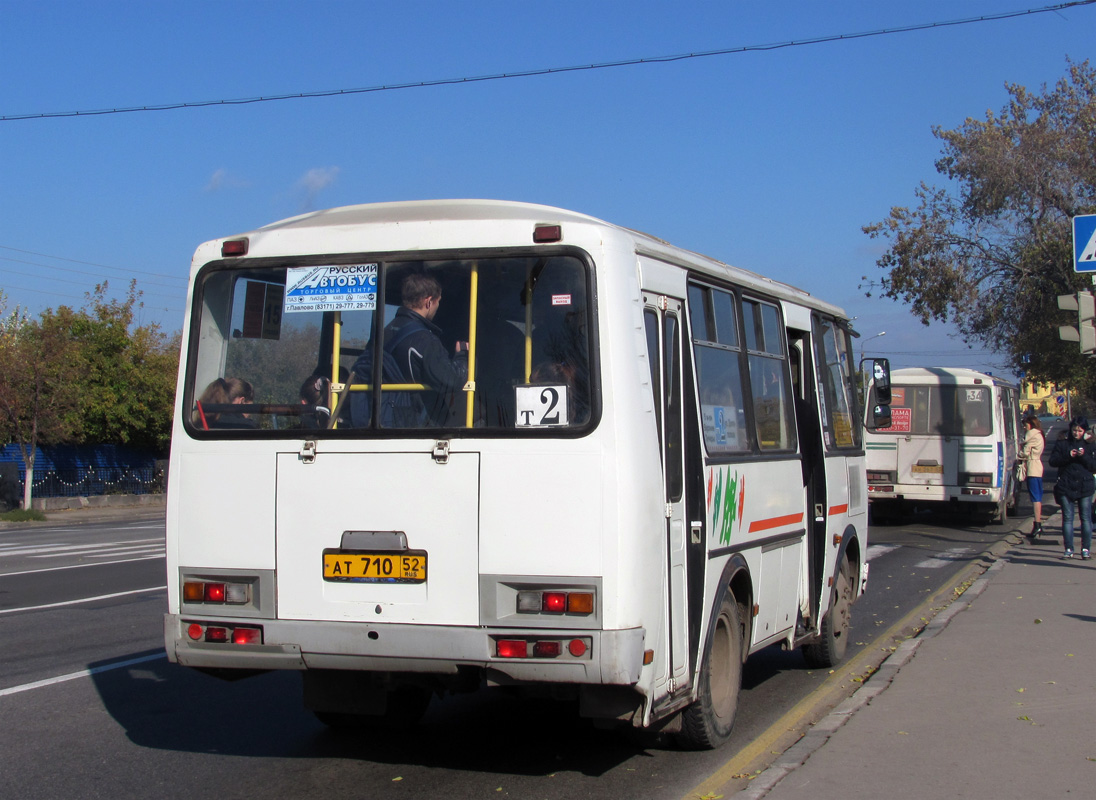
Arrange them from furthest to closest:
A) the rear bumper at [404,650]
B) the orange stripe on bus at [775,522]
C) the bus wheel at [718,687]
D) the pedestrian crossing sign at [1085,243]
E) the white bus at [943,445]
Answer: the white bus at [943,445] → the pedestrian crossing sign at [1085,243] → the orange stripe on bus at [775,522] → the bus wheel at [718,687] → the rear bumper at [404,650]

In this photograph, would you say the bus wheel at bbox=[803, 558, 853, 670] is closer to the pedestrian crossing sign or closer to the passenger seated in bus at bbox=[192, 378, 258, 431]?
the passenger seated in bus at bbox=[192, 378, 258, 431]

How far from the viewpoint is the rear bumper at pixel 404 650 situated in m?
4.89

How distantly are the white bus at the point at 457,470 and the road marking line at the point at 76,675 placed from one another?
301 centimetres

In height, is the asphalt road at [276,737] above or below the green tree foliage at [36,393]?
below

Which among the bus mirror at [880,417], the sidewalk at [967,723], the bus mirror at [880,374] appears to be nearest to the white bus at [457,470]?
the sidewalk at [967,723]

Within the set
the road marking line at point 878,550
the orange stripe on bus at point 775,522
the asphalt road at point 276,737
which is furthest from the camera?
the road marking line at point 878,550

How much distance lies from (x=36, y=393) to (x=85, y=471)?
6.44m

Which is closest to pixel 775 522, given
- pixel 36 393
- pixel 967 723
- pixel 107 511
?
pixel 967 723

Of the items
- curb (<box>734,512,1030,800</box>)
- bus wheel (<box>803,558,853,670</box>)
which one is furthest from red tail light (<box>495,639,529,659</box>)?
bus wheel (<box>803,558,853,670</box>)

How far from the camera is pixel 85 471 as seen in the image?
37.0 meters

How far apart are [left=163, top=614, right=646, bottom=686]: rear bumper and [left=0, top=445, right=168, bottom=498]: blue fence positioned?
30.1 m

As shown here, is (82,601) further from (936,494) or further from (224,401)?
(936,494)

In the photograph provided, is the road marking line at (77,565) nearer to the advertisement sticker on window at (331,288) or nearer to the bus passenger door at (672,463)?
the advertisement sticker on window at (331,288)

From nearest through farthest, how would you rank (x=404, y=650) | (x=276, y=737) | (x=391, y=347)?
(x=404, y=650)
(x=391, y=347)
(x=276, y=737)
